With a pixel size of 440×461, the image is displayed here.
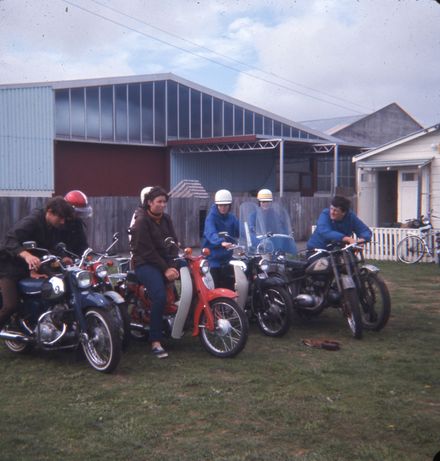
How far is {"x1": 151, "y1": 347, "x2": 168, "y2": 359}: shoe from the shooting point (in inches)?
275

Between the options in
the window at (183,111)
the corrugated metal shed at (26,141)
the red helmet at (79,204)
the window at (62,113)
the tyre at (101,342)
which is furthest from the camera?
the window at (183,111)

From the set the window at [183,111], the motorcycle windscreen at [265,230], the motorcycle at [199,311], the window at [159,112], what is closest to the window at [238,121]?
the window at [183,111]

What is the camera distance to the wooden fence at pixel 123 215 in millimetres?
16938

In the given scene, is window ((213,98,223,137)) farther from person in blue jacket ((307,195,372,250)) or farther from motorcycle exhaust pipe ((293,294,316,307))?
motorcycle exhaust pipe ((293,294,316,307))

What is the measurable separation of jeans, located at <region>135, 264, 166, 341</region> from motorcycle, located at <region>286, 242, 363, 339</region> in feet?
7.20

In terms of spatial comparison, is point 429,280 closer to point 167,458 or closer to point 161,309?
point 161,309

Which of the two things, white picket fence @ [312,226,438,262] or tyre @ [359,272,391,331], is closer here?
tyre @ [359,272,391,331]

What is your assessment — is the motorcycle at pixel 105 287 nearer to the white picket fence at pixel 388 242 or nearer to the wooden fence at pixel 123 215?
the wooden fence at pixel 123 215

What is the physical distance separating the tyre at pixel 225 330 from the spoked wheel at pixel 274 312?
1.14m

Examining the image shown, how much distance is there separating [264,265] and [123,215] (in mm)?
11979

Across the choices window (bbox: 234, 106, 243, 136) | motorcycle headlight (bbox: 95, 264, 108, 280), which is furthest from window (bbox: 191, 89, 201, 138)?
motorcycle headlight (bbox: 95, 264, 108, 280)

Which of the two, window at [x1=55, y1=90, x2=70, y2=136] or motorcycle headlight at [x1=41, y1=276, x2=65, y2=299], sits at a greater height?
window at [x1=55, y1=90, x2=70, y2=136]

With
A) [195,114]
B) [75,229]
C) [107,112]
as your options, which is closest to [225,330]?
[75,229]

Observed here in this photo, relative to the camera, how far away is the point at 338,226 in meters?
8.70
